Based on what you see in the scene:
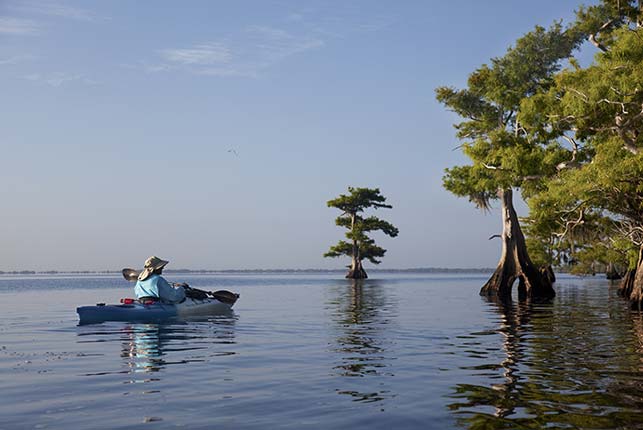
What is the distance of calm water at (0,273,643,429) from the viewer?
7434 millimetres

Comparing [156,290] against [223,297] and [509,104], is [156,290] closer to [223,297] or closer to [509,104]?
[223,297]

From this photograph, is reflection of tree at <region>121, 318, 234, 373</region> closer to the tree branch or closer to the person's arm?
the person's arm

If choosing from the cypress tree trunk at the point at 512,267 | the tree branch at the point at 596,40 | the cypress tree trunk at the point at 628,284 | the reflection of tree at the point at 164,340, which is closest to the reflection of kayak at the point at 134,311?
the reflection of tree at the point at 164,340

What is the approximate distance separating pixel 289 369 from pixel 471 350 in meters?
4.14

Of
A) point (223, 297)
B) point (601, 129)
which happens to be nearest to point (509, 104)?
point (601, 129)

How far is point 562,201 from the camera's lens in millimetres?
23344

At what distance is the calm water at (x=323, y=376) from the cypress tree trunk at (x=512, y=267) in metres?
19.3

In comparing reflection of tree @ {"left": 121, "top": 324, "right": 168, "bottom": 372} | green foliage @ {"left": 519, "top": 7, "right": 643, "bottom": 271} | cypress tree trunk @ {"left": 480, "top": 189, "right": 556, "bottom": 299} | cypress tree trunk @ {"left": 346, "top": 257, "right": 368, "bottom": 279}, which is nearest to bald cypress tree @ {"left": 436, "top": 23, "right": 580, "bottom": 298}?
cypress tree trunk @ {"left": 480, "top": 189, "right": 556, "bottom": 299}

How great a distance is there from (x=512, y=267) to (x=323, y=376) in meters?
31.8

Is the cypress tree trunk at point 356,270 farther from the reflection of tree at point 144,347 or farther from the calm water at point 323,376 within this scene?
the reflection of tree at point 144,347

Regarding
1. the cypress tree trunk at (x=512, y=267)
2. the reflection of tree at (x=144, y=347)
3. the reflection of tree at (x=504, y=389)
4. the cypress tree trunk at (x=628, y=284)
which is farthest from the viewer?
the cypress tree trunk at (x=512, y=267)

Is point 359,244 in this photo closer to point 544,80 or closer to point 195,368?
point 544,80

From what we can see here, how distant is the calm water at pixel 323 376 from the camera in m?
7.43

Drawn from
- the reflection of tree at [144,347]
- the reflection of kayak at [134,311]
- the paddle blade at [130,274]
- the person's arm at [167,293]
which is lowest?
the reflection of tree at [144,347]
